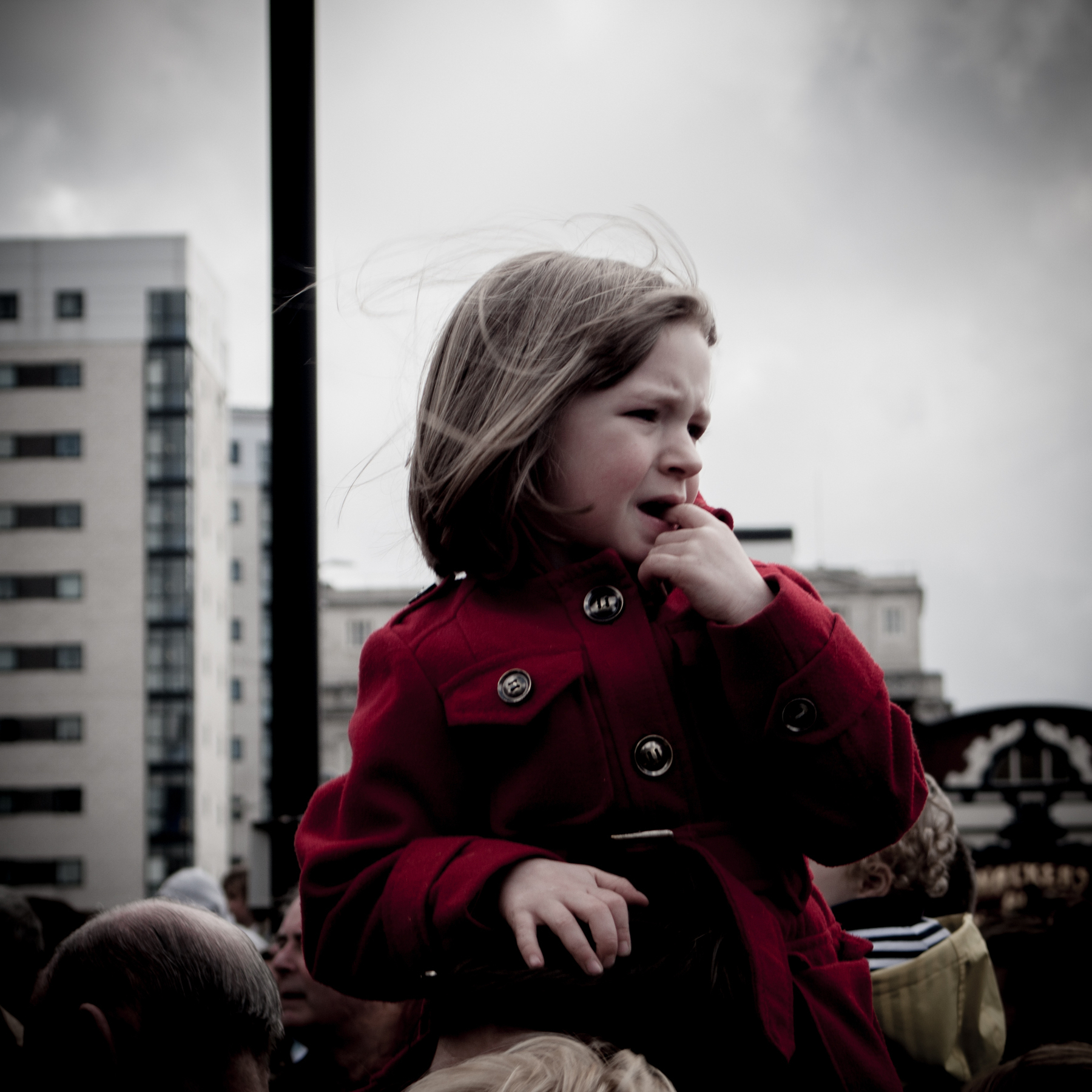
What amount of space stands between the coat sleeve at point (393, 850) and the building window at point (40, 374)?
2567 inches

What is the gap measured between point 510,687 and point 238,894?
1062cm

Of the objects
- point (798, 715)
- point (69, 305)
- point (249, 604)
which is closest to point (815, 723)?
point (798, 715)

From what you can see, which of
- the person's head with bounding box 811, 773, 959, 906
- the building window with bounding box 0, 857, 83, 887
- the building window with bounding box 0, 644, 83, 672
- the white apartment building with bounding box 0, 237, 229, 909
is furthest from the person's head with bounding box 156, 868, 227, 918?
the building window with bounding box 0, 857, 83, 887

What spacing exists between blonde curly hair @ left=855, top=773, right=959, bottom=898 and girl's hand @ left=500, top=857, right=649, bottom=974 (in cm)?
174

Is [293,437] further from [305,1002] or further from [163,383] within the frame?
[163,383]

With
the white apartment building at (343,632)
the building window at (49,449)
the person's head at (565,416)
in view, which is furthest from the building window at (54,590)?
the person's head at (565,416)

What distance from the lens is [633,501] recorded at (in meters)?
1.57

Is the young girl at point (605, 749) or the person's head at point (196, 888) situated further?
the person's head at point (196, 888)

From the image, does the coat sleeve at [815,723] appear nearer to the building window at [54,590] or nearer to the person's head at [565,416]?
the person's head at [565,416]

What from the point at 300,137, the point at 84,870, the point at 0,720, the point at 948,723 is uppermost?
the point at 300,137

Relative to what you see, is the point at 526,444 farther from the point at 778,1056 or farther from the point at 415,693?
the point at 778,1056

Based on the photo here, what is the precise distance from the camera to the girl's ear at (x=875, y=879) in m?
2.86

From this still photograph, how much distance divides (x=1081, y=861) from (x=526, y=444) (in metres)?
7.43

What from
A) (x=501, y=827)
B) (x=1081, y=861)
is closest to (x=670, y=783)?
(x=501, y=827)
